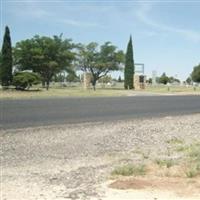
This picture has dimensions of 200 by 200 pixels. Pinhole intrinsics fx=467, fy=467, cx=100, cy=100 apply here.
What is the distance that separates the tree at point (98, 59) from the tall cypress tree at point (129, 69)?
998cm

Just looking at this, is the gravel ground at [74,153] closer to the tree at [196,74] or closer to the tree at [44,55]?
the tree at [44,55]

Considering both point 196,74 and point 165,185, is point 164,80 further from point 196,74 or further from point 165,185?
point 165,185

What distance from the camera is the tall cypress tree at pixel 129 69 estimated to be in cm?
7750

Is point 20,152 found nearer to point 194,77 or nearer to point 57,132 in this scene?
point 57,132

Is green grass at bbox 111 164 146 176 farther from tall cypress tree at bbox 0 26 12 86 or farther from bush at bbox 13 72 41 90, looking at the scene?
tall cypress tree at bbox 0 26 12 86

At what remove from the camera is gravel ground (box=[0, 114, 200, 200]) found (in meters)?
7.33

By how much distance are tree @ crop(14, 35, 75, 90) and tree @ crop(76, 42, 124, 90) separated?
18.9 m

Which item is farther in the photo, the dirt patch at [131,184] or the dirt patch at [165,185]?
the dirt patch at [131,184]

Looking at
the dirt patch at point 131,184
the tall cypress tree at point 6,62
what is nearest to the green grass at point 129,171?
the dirt patch at point 131,184

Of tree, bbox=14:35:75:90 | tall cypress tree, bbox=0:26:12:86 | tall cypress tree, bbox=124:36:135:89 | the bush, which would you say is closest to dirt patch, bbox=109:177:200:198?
the bush

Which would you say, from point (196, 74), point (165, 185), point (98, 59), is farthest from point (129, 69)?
point (165, 185)

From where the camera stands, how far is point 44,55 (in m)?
68.1

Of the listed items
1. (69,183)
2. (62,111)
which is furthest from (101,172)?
(62,111)

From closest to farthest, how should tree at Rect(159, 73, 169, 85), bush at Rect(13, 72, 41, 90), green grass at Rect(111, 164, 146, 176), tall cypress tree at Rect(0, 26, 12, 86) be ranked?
A: 1. green grass at Rect(111, 164, 146, 176)
2. bush at Rect(13, 72, 41, 90)
3. tall cypress tree at Rect(0, 26, 12, 86)
4. tree at Rect(159, 73, 169, 85)
